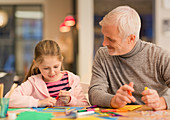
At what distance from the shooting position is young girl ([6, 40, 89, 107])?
5.50ft

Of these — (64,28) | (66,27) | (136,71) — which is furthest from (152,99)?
(64,28)

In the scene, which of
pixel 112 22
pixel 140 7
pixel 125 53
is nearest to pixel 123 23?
pixel 112 22

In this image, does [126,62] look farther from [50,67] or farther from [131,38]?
[50,67]

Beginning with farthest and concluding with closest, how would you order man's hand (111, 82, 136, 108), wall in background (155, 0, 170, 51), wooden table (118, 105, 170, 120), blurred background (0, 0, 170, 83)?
blurred background (0, 0, 170, 83) < wall in background (155, 0, 170, 51) < man's hand (111, 82, 136, 108) < wooden table (118, 105, 170, 120)

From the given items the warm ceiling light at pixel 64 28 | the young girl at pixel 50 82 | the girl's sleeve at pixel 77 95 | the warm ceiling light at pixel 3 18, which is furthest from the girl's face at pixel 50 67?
the warm ceiling light at pixel 3 18

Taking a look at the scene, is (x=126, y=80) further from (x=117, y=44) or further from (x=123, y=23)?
(x=123, y=23)

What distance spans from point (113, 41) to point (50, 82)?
1.57ft

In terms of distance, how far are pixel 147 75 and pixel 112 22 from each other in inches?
15.5

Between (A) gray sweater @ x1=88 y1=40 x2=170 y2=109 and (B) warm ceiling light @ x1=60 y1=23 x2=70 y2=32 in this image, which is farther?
(B) warm ceiling light @ x1=60 y1=23 x2=70 y2=32

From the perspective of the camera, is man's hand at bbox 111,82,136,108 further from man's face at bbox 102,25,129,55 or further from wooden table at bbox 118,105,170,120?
man's face at bbox 102,25,129,55

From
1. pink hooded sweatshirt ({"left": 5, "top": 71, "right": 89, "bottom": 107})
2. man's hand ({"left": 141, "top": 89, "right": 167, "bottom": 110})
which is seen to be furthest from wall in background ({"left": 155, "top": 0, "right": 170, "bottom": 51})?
man's hand ({"left": 141, "top": 89, "right": 167, "bottom": 110})

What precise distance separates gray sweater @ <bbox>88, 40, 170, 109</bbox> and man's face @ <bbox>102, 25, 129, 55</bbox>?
0.07 meters

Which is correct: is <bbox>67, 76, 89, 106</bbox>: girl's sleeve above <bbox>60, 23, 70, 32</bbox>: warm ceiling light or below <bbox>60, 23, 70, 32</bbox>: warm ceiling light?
below

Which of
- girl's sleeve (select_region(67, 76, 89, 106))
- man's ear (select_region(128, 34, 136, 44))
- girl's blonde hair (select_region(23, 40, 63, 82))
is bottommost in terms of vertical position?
girl's sleeve (select_region(67, 76, 89, 106))
